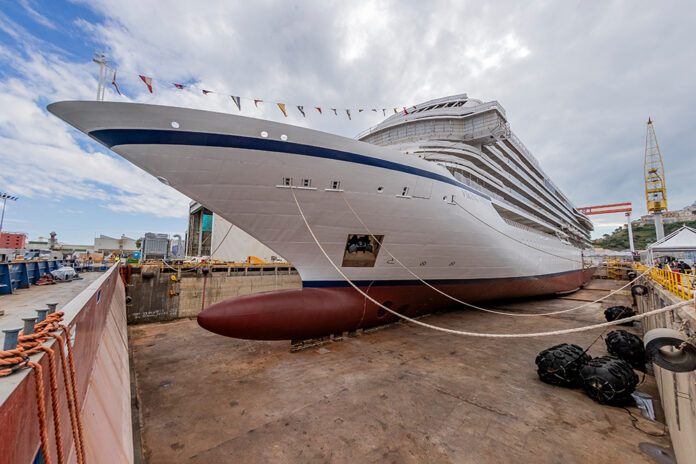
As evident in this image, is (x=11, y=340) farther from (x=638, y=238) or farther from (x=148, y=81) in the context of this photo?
(x=638, y=238)

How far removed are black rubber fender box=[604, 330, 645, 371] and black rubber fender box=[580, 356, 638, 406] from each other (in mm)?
1748

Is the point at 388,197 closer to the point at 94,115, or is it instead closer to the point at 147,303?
the point at 94,115

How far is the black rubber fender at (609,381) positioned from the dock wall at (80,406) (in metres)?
6.46

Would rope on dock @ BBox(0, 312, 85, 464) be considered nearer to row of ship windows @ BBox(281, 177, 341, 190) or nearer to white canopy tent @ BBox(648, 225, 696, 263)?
row of ship windows @ BBox(281, 177, 341, 190)

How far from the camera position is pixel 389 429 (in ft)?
12.5

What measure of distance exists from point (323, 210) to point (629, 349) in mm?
7123

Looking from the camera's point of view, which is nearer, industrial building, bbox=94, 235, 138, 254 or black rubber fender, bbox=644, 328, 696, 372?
black rubber fender, bbox=644, 328, 696, 372

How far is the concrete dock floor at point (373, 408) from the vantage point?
3.40 m

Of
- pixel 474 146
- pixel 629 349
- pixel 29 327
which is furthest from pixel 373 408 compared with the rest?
pixel 474 146

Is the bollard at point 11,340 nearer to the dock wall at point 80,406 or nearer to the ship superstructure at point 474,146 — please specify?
the dock wall at point 80,406

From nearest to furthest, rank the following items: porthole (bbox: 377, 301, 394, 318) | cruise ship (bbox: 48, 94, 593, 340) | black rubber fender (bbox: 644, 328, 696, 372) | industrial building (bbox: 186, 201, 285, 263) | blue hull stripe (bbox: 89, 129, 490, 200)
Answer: black rubber fender (bbox: 644, 328, 696, 372) → blue hull stripe (bbox: 89, 129, 490, 200) → cruise ship (bbox: 48, 94, 593, 340) → porthole (bbox: 377, 301, 394, 318) → industrial building (bbox: 186, 201, 285, 263)

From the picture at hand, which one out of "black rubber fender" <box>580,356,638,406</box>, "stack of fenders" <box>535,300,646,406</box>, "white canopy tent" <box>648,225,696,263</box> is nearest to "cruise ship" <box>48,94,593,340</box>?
"stack of fenders" <box>535,300,646,406</box>

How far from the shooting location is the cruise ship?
4680 millimetres

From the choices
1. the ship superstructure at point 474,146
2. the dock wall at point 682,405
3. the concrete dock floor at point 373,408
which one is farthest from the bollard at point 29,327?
the ship superstructure at point 474,146
